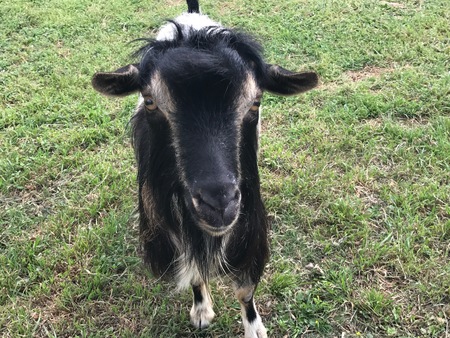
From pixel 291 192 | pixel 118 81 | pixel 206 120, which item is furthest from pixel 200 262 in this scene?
pixel 291 192

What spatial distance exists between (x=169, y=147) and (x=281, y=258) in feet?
5.12

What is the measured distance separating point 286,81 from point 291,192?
1531 mm

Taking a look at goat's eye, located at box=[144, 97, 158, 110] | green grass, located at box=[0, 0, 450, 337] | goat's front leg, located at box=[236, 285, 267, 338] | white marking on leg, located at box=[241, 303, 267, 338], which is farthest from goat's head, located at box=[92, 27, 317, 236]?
green grass, located at box=[0, 0, 450, 337]

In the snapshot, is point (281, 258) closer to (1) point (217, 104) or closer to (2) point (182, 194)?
(2) point (182, 194)

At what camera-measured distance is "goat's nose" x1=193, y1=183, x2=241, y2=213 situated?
176cm

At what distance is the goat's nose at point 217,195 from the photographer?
1762mm

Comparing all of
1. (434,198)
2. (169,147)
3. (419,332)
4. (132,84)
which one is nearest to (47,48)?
(132,84)

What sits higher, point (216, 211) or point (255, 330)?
point (216, 211)

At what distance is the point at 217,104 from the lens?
6.33 ft

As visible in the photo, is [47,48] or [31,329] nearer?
[31,329]

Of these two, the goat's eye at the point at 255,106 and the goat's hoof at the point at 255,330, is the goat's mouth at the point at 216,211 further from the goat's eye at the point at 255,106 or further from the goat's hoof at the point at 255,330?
the goat's hoof at the point at 255,330

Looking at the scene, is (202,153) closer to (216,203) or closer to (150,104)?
(216,203)

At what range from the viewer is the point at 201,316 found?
112 inches

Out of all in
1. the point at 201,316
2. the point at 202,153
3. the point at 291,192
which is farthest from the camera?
the point at 291,192
